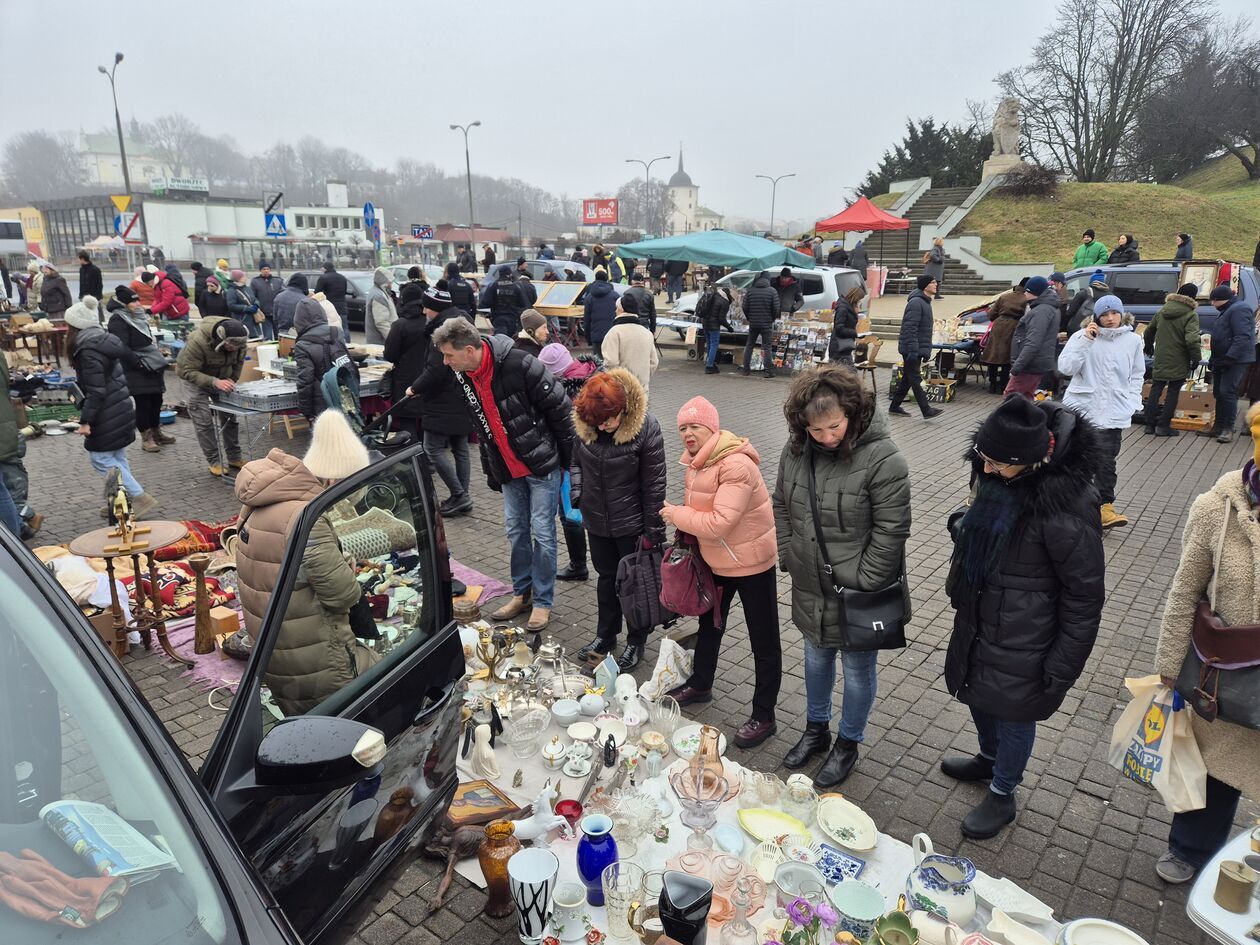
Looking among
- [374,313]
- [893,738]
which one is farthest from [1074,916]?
[374,313]

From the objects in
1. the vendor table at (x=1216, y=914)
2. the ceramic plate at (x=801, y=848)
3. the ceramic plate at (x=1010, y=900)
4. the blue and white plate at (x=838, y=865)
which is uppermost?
the vendor table at (x=1216, y=914)

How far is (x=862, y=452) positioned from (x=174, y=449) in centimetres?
961

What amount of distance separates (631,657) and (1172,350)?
8979mm

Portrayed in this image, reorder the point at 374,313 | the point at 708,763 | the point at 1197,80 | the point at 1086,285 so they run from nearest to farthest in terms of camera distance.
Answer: the point at 708,763, the point at 374,313, the point at 1086,285, the point at 1197,80

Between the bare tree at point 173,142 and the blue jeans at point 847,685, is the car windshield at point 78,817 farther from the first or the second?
the bare tree at point 173,142

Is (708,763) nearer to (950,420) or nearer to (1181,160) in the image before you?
(950,420)

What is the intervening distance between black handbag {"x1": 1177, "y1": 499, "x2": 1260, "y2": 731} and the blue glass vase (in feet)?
7.24

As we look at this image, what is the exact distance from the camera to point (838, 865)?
281 cm

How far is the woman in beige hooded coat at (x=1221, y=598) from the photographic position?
8.84 feet

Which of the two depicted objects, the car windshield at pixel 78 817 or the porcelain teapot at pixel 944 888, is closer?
the car windshield at pixel 78 817

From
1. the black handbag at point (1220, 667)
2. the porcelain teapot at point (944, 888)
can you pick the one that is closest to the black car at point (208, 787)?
the porcelain teapot at point (944, 888)

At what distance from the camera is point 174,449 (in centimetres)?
994

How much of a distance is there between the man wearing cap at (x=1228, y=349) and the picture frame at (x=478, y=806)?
1033 centimetres

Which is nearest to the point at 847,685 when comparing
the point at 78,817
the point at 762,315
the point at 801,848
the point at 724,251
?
the point at 801,848
